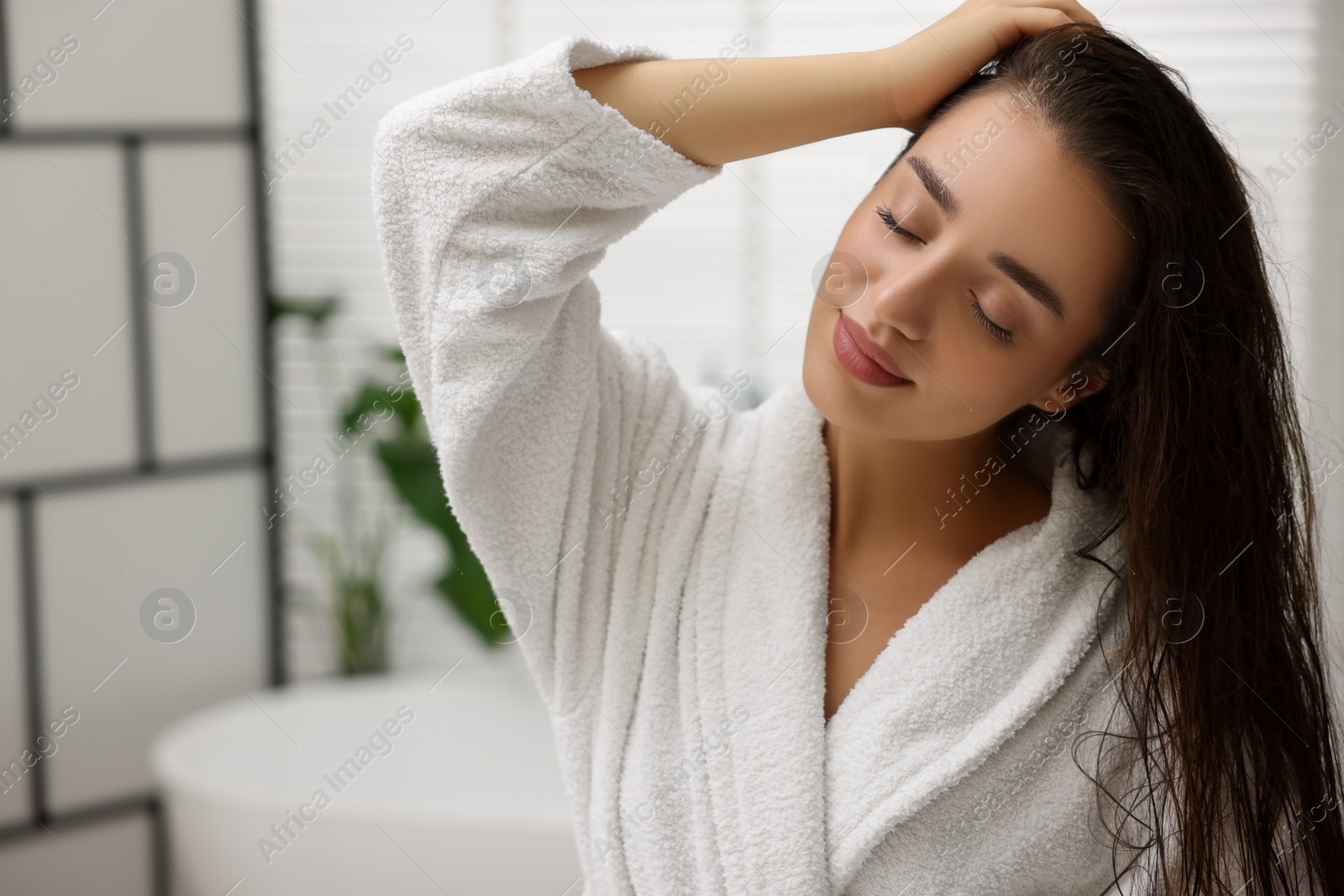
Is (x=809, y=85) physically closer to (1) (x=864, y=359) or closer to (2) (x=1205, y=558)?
(1) (x=864, y=359)

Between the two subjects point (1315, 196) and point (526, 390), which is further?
point (1315, 196)

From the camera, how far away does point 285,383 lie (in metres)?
1.76

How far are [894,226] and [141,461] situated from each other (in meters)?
1.36

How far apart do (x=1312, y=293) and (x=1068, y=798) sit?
90 centimetres

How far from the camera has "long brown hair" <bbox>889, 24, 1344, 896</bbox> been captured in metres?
0.60

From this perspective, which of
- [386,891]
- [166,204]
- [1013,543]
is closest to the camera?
[1013,543]

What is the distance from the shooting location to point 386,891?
1350mm

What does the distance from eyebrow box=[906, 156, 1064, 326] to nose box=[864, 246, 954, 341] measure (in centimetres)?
2

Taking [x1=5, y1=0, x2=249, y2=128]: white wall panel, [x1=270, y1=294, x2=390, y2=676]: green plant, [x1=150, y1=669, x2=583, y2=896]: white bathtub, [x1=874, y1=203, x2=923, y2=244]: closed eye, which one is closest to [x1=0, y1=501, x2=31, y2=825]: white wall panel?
[x1=150, y1=669, x2=583, y2=896]: white bathtub

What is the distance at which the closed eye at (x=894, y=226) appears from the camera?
583 mm

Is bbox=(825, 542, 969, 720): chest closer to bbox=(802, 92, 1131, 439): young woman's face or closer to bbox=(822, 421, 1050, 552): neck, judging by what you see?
bbox=(822, 421, 1050, 552): neck

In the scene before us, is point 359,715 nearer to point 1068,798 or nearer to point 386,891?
point 386,891

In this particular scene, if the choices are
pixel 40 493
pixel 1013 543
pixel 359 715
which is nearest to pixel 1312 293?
pixel 1013 543

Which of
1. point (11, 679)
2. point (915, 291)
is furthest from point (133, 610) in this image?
point (915, 291)
